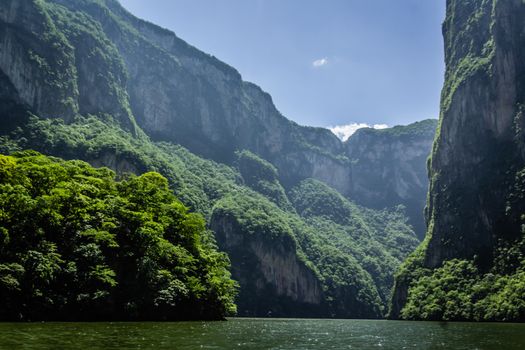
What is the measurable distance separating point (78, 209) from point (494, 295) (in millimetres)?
106798

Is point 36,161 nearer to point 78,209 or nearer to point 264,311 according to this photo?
point 78,209

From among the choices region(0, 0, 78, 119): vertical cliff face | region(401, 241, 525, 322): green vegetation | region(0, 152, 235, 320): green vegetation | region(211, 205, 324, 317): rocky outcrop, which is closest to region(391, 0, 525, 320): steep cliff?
region(401, 241, 525, 322): green vegetation

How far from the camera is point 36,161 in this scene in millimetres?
58812

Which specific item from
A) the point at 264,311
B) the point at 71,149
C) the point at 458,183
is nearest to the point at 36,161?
the point at 71,149

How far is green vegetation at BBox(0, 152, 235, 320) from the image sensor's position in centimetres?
4191

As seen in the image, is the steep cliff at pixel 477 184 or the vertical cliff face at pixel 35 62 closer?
the steep cliff at pixel 477 184

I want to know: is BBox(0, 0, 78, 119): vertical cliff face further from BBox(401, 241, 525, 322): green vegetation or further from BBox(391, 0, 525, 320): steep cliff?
BBox(391, 0, 525, 320): steep cliff

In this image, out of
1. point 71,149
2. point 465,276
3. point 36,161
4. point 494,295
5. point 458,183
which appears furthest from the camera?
point 458,183

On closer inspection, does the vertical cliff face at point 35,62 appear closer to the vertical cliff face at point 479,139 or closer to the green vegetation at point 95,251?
the green vegetation at point 95,251

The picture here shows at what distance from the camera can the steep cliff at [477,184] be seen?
130 metres

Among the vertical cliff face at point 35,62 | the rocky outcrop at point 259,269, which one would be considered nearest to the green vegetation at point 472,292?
the rocky outcrop at point 259,269

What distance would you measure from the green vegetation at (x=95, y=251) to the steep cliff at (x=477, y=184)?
82699 mm

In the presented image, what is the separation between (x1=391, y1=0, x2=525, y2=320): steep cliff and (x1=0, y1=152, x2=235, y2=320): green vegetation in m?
82.7

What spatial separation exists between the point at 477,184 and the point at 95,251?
5620 inches
